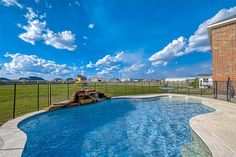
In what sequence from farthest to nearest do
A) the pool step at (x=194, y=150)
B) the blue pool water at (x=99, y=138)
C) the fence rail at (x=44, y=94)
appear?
the fence rail at (x=44, y=94) → the blue pool water at (x=99, y=138) → the pool step at (x=194, y=150)

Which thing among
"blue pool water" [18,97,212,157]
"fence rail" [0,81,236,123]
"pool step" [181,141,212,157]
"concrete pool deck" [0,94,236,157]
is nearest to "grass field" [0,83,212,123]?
"fence rail" [0,81,236,123]

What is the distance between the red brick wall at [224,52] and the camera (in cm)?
1456

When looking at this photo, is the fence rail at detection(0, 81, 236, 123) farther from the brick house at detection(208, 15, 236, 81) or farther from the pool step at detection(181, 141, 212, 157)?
the pool step at detection(181, 141, 212, 157)

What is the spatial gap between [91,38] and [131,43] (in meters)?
6.77

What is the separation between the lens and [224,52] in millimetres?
15250

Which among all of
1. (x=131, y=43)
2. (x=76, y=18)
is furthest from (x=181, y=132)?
(x=131, y=43)

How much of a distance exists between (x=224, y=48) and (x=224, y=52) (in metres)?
0.34

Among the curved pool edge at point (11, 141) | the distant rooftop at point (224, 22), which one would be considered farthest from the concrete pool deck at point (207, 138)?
the distant rooftop at point (224, 22)

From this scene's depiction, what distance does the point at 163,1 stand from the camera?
19750mm

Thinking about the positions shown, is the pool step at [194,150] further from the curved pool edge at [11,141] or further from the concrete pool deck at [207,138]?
the curved pool edge at [11,141]

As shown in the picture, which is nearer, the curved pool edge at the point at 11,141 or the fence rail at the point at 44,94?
the curved pool edge at the point at 11,141

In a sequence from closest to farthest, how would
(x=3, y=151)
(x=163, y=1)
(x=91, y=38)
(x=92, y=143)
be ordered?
1. (x=3, y=151)
2. (x=92, y=143)
3. (x=163, y=1)
4. (x=91, y=38)

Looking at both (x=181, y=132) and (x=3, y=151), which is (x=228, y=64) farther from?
(x=3, y=151)

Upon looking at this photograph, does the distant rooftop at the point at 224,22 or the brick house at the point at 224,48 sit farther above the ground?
the distant rooftop at the point at 224,22
